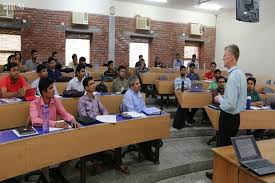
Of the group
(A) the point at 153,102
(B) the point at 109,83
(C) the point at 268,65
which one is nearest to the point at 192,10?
(C) the point at 268,65

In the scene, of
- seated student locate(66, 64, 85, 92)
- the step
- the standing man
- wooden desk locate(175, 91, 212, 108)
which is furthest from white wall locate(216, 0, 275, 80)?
the standing man

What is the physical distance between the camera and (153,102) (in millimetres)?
6680

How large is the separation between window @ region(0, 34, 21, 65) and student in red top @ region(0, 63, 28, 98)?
4352 millimetres

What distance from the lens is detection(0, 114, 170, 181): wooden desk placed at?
2.15 metres

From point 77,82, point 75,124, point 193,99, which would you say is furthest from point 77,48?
point 75,124

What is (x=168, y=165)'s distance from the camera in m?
3.66

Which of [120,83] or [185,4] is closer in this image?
[120,83]

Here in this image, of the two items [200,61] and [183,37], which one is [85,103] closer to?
[183,37]

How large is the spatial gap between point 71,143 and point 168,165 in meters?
1.55

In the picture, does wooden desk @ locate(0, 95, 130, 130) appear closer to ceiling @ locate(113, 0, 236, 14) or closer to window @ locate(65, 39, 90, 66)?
window @ locate(65, 39, 90, 66)

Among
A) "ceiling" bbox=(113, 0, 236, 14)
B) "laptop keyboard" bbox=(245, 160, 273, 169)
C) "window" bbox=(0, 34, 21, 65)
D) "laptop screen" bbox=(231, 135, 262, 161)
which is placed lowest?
"laptop keyboard" bbox=(245, 160, 273, 169)

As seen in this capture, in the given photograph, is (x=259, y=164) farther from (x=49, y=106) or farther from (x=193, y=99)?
(x=193, y=99)

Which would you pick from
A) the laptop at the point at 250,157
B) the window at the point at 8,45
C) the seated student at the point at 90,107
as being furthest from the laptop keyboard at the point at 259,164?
the window at the point at 8,45

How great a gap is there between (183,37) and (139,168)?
7.79 metres
